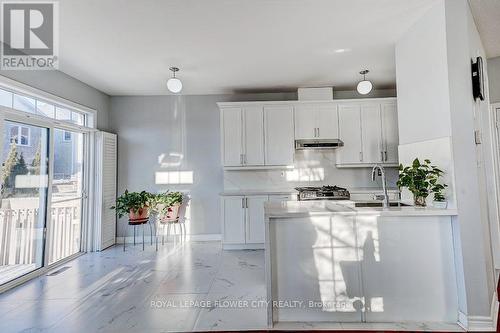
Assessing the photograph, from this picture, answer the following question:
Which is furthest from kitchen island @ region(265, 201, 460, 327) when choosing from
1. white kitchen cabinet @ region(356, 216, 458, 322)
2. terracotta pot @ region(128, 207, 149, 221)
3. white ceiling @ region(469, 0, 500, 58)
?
terracotta pot @ region(128, 207, 149, 221)

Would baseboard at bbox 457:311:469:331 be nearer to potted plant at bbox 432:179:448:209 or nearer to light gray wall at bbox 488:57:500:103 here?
potted plant at bbox 432:179:448:209

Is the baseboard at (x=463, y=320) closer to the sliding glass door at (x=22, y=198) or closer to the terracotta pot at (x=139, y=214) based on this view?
the terracotta pot at (x=139, y=214)

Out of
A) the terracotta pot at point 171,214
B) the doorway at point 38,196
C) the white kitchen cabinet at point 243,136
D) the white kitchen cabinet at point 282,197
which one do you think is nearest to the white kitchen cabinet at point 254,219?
the white kitchen cabinet at point 282,197

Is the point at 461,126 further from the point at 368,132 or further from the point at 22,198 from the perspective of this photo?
the point at 22,198

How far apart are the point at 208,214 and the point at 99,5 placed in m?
3.43

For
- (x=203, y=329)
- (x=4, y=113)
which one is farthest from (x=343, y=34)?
(x=4, y=113)

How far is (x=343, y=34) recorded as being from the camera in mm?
2803

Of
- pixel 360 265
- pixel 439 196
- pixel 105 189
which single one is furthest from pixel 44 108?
pixel 439 196

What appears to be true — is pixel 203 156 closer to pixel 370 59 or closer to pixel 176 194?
pixel 176 194

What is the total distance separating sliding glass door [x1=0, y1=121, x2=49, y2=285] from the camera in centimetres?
285

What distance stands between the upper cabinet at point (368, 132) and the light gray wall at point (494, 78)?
120 centimetres

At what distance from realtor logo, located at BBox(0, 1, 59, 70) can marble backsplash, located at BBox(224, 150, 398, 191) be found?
9.87 ft

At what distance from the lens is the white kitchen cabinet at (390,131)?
4230mm

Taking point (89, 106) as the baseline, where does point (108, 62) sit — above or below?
above
